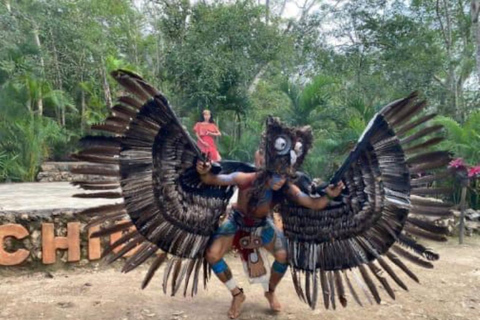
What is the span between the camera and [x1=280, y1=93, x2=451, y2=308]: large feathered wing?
2.59 metres

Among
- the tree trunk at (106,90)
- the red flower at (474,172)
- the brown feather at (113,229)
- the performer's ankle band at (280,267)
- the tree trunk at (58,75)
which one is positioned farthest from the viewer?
the tree trunk at (106,90)

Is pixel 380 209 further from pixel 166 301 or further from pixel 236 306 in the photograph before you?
pixel 166 301

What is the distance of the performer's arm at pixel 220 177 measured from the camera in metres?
2.71

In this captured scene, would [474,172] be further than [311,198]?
Yes

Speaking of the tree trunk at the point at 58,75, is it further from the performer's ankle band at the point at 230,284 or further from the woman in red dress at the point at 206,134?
the performer's ankle band at the point at 230,284

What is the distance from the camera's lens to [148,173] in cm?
267

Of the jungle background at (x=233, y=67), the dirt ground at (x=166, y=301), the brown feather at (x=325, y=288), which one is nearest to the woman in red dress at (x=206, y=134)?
the jungle background at (x=233, y=67)

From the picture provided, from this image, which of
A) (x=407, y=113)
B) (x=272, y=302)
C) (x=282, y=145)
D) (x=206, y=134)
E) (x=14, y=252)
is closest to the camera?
(x=407, y=113)

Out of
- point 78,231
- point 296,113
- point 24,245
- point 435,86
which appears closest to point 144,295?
point 78,231

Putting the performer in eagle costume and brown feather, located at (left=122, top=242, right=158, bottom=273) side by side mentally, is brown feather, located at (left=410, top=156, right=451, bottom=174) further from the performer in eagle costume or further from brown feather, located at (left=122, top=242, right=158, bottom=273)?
brown feather, located at (left=122, top=242, right=158, bottom=273)

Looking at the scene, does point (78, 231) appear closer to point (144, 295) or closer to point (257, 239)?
point (144, 295)

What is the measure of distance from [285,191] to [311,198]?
19cm

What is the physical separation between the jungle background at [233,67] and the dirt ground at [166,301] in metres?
4.46

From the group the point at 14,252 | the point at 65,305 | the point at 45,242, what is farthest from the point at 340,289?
the point at 14,252
